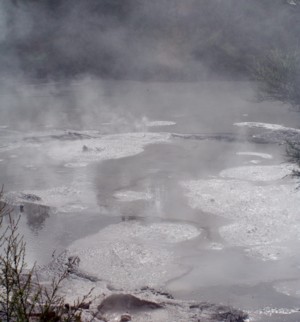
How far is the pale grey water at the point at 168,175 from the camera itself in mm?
6250

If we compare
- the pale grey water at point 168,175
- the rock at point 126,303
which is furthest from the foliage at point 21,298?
the pale grey water at point 168,175

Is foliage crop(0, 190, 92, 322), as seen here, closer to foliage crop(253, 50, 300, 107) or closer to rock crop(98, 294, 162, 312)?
rock crop(98, 294, 162, 312)

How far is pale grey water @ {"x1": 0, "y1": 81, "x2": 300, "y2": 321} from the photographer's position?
625cm

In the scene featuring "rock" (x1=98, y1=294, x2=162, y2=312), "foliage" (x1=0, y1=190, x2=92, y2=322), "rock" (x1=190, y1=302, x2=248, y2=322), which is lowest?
"rock" (x1=190, y1=302, x2=248, y2=322)

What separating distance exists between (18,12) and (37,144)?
1198 centimetres

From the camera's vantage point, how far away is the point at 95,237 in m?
7.37

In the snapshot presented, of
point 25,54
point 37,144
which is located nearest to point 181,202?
point 37,144

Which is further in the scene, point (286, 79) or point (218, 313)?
point (286, 79)

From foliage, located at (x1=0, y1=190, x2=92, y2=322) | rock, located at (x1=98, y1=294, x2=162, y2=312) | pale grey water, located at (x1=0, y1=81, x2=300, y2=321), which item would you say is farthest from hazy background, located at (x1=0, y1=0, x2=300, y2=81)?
foliage, located at (x1=0, y1=190, x2=92, y2=322)

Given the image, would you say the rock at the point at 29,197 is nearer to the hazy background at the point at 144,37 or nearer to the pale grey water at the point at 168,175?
the pale grey water at the point at 168,175

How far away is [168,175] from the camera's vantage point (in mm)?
10211

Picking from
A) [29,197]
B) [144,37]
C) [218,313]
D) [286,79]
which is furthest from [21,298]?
[144,37]

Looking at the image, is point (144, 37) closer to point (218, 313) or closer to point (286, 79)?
point (286, 79)

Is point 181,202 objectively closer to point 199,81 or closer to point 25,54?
point 199,81
